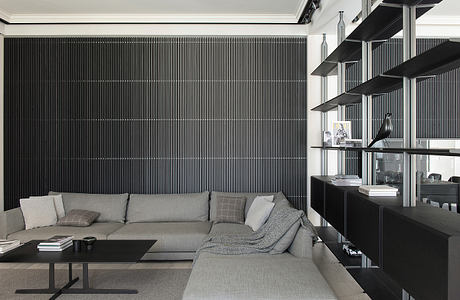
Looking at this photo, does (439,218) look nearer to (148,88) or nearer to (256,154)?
(256,154)

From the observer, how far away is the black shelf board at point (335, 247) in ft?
11.1

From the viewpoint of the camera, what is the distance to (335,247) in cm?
377

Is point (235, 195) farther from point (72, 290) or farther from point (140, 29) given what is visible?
point (140, 29)

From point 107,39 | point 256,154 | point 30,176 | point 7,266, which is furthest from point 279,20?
point 7,266

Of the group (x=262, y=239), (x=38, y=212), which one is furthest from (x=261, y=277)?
(x=38, y=212)

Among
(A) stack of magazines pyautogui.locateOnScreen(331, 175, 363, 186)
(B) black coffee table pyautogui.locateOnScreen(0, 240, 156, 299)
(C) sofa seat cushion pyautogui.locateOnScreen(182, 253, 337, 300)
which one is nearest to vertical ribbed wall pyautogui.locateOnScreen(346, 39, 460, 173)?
(A) stack of magazines pyautogui.locateOnScreen(331, 175, 363, 186)

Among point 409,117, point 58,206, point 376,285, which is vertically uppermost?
point 409,117

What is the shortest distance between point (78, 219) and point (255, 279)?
264cm

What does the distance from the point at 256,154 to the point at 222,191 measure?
0.67 m

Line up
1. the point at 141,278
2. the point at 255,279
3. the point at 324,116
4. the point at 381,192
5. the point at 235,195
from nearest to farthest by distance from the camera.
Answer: the point at 255,279 → the point at 381,192 → the point at 141,278 → the point at 235,195 → the point at 324,116

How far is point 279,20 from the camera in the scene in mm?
5023

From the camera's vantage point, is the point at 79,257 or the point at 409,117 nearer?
the point at 409,117

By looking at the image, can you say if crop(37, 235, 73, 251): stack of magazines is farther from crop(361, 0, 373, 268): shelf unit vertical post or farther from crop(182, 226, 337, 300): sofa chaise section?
crop(361, 0, 373, 268): shelf unit vertical post

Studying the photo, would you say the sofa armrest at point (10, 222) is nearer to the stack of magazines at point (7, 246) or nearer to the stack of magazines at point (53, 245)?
the stack of magazines at point (7, 246)
